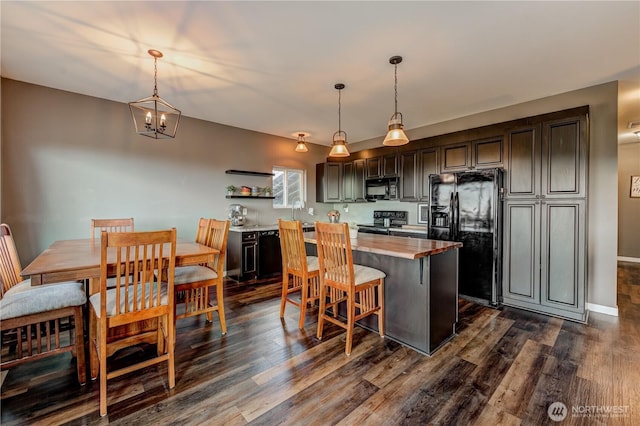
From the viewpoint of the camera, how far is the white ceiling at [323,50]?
200cm

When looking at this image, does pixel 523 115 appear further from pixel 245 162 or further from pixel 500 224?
pixel 245 162

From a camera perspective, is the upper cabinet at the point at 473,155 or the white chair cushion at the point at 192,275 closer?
the white chair cushion at the point at 192,275

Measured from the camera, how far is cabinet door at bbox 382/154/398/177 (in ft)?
16.1

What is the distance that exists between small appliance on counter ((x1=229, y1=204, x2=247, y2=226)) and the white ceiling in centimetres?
180

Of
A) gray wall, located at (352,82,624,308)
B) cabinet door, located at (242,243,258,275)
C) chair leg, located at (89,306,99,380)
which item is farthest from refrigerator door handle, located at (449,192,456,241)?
chair leg, located at (89,306,99,380)

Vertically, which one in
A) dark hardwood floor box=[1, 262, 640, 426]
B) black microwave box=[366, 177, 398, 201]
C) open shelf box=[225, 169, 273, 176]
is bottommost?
dark hardwood floor box=[1, 262, 640, 426]

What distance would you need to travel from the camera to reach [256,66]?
2789 millimetres

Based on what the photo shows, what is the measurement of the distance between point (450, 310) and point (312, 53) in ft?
8.91

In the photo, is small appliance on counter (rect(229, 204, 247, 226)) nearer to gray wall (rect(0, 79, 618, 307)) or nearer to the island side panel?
gray wall (rect(0, 79, 618, 307))

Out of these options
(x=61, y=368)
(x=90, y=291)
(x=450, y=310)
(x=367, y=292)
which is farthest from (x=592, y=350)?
(x=61, y=368)

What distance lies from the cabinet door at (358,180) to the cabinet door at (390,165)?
1.63 ft

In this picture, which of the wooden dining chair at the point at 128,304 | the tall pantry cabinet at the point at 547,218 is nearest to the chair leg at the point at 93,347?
the wooden dining chair at the point at 128,304

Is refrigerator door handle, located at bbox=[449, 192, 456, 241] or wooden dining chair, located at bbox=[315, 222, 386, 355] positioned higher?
refrigerator door handle, located at bbox=[449, 192, 456, 241]

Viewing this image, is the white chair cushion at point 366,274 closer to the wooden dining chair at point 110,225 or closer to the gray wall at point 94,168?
the wooden dining chair at point 110,225
